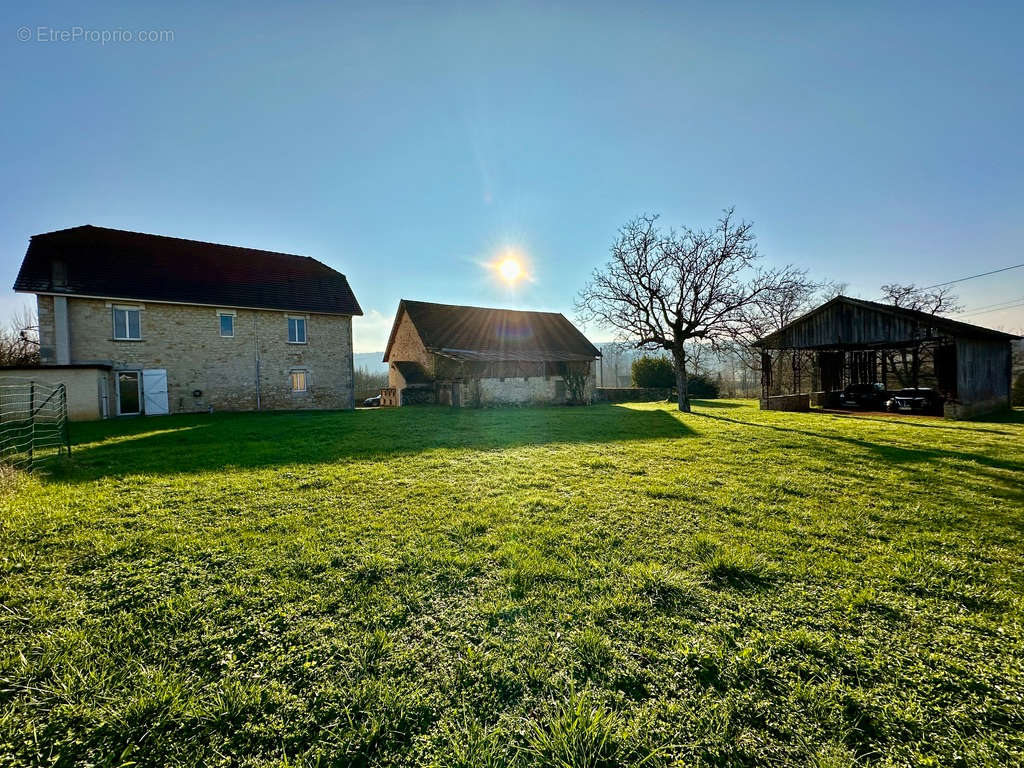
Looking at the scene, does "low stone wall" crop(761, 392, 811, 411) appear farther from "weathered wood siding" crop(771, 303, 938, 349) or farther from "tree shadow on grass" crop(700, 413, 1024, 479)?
"tree shadow on grass" crop(700, 413, 1024, 479)

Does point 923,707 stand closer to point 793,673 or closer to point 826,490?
point 793,673

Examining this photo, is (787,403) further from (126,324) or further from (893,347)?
(126,324)

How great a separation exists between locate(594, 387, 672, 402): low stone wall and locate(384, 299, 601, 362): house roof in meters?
3.87

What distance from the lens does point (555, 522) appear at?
4.71 meters

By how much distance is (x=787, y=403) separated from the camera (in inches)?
780

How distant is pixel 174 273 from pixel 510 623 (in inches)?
966

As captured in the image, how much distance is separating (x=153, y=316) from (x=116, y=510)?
18.1 m

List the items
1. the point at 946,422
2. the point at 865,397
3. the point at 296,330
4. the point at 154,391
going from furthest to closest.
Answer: the point at 296,330 → the point at 865,397 → the point at 154,391 → the point at 946,422

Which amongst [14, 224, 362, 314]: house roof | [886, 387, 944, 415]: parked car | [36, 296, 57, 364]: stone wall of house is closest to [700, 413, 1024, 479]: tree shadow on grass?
[886, 387, 944, 415]: parked car

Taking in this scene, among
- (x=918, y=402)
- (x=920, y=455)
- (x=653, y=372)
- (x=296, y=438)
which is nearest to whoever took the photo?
(x=920, y=455)

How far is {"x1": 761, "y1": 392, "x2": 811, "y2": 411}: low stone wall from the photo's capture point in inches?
780

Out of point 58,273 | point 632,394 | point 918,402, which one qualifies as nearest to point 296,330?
point 58,273

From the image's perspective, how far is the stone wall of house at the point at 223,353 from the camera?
16.9 meters

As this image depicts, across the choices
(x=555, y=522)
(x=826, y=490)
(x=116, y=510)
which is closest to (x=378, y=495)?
(x=555, y=522)
